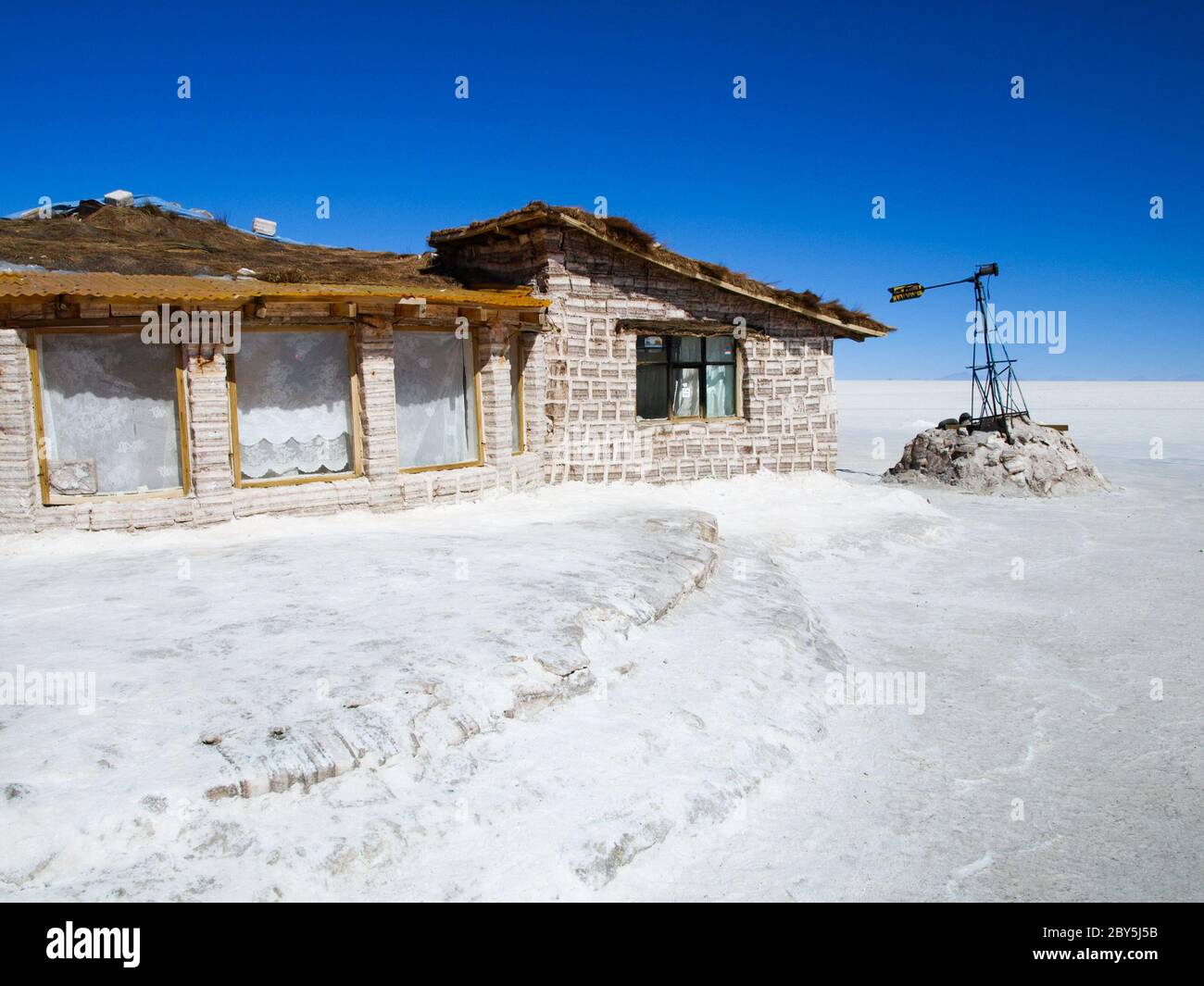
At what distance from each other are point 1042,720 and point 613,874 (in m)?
4.51

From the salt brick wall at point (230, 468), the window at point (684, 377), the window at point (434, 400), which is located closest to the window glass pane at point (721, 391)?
the window at point (684, 377)

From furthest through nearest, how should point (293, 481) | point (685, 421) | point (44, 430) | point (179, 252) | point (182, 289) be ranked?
point (685, 421), point (179, 252), point (293, 481), point (182, 289), point (44, 430)

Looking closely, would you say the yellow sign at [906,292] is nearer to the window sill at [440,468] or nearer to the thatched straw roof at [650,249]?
the thatched straw roof at [650,249]

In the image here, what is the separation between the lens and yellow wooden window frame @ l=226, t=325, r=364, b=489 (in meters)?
10.4

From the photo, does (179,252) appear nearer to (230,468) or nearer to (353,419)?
(353,419)

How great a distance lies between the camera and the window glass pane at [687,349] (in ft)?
52.0

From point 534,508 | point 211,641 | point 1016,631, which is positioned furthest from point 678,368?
point 211,641

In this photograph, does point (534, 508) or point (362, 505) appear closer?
point (362, 505)

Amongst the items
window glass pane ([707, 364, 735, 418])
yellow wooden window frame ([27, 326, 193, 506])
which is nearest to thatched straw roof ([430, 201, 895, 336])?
window glass pane ([707, 364, 735, 418])

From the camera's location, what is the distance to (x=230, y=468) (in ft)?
33.6

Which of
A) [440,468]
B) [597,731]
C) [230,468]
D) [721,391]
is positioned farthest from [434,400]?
[597,731]

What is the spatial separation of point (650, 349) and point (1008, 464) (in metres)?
9.82

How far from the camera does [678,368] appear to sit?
15.9 m
